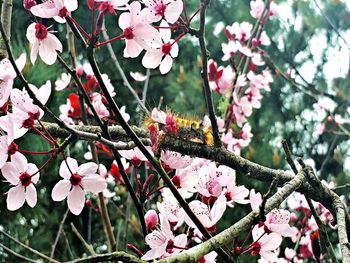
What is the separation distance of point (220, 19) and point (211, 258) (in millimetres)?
3492

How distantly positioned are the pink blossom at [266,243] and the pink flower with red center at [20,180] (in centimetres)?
32

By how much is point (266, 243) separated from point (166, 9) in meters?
0.37

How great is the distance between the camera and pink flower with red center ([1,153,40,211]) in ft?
2.24

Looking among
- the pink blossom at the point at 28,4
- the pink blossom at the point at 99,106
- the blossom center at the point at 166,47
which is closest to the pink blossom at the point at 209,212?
the blossom center at the point at 166,47

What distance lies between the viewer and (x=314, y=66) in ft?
14.1

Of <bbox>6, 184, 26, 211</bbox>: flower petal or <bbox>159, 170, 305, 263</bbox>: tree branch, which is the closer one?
<bbox>159, 170, 305, 263</bbox>: tree branch

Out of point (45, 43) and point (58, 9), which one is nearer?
point (58, 9)

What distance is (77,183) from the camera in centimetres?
71

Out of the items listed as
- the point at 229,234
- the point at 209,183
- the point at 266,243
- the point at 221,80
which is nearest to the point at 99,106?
the point at 221,80

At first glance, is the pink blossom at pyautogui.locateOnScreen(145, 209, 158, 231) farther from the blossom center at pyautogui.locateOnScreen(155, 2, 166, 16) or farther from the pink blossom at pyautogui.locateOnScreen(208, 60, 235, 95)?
the pink blossom at pyautogui.locateOnScreen(208, 60, 235, 95)

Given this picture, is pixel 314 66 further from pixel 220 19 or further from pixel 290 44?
pixel 220 19

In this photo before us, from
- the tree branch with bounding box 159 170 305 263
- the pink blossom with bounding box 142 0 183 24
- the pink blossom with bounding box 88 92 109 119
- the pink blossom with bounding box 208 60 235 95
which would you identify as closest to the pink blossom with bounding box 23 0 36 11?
the pink blossom with bounding box 142 0 183 24

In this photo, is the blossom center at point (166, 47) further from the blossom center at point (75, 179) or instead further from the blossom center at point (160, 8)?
the blossom center at point (75, 179)

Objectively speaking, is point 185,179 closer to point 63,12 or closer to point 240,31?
point 63,12
